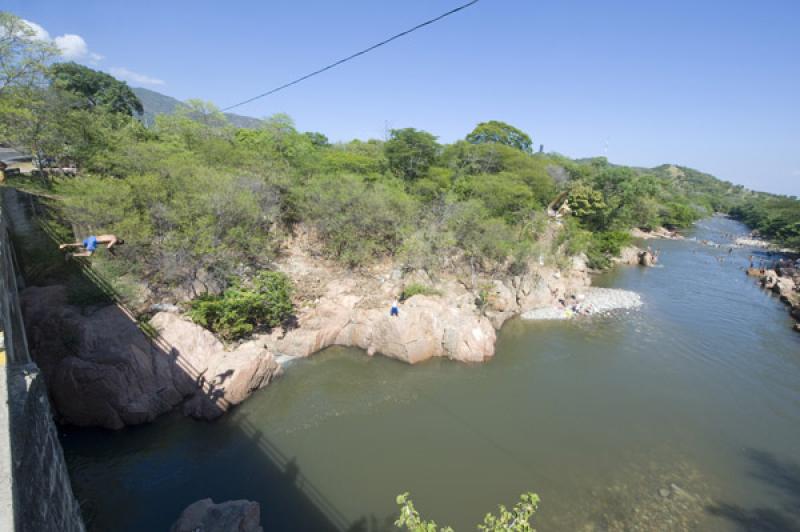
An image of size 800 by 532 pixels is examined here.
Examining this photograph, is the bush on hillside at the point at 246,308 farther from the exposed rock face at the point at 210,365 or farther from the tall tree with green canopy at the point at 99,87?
the tall tree with green canopy at the point at 99,87

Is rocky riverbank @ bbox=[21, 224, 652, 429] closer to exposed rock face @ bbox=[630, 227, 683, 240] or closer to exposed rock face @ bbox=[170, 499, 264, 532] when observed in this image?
exposed rock face @ bbox=[170, 499, 264, 532]

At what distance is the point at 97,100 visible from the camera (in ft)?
148

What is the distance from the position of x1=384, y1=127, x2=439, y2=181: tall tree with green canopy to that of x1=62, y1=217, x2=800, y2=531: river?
1879cm

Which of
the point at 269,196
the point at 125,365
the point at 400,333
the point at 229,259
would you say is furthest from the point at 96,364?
the point at 269,196

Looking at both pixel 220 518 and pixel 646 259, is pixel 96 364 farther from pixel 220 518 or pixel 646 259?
pixel 646 259

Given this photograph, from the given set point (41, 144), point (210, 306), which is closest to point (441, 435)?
point (210, 306)

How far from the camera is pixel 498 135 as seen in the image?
45594 mm

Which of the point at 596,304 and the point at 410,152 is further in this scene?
the point at 410,152

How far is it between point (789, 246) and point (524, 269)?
4217cm

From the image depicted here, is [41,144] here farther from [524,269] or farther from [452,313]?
[524,269]

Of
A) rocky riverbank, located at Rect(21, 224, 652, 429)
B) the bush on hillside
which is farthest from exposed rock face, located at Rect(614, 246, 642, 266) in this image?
the bush on hillside

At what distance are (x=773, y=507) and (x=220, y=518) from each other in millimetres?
14147

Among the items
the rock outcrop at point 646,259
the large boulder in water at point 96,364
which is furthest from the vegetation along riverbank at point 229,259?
the rock outcrop at point 646,259

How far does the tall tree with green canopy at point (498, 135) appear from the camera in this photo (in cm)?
4581
